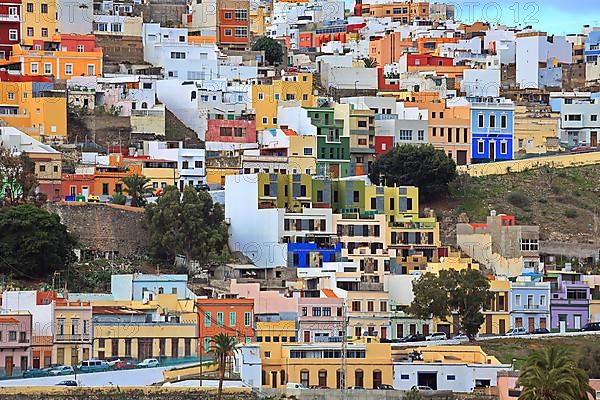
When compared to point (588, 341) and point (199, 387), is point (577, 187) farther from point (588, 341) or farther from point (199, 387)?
point (199, 387)

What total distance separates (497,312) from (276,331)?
274 inches

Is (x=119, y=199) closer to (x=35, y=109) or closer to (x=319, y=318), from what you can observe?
(x=35, y=109)

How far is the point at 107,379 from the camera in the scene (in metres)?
48.6

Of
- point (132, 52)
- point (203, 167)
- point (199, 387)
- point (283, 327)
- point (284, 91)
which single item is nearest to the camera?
point (199, 387)

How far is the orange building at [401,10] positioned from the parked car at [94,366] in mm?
56929

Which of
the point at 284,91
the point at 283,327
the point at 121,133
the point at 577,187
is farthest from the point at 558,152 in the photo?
the point at 283,327

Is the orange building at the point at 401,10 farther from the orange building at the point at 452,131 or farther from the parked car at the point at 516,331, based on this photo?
the parked car at the point at 516,331

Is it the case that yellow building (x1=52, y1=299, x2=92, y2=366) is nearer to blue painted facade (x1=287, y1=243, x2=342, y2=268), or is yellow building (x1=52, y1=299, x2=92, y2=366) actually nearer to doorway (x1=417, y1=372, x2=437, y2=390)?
doorway (x1=417, y1=372, x2=437, y2=390)

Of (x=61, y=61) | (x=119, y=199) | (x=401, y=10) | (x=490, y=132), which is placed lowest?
(x=119, y=199)

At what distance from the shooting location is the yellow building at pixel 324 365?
49281 mm

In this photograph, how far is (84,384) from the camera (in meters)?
48.4

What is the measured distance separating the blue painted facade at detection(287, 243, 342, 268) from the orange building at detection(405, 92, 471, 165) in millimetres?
11136

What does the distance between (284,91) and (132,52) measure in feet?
27.1

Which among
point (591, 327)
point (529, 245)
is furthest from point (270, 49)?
point (591, 327)
